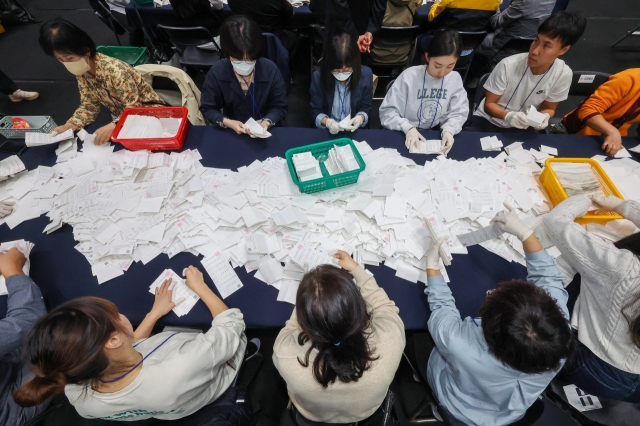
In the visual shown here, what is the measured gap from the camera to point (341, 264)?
5.32ft

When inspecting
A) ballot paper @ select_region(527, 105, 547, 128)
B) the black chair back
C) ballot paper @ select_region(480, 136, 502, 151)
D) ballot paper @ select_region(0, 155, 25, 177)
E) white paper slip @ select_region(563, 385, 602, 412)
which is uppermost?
the black chair back

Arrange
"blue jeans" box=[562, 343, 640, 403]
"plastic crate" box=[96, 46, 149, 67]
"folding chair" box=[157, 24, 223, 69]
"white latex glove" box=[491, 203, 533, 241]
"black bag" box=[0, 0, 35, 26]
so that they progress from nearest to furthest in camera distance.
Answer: "blue jeans" box=[562, 343, 640, 403]
"white latex glove" box=[491, 203, 533, 241]
"folding chair" box=[157, 24, 223, 69]
"plastic crate" box=[96, 46, 149, 67]
"black bag" box=[0, 0, 35, 26]

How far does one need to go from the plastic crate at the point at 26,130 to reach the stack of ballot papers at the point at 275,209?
0.41 metres

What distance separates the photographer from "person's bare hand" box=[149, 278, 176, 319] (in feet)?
5.05

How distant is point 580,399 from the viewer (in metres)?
1.79

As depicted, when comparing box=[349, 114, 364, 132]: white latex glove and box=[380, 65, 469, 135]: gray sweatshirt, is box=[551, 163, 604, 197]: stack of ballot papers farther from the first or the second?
box=[349, 114, 364, 132]: white latex glove

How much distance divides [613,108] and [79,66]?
380 centimetres

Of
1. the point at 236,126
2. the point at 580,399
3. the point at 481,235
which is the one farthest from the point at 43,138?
the point at 580,399

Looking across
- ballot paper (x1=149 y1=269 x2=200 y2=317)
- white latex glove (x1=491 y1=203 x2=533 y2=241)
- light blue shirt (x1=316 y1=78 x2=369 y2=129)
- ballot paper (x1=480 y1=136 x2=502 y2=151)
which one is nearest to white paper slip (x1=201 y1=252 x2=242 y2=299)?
ballot paper (x1=149 y1=269 x2=200 y2=317)

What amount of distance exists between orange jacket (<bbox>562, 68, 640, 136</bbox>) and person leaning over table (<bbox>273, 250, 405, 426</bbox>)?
231 centimetres

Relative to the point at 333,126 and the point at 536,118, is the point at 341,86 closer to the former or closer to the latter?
the point at 333,126

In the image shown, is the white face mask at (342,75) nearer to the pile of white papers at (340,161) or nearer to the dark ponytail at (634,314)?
the pile of white papers at (340,161)

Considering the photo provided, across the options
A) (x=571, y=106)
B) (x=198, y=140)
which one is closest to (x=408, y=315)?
(x=198, y=140)

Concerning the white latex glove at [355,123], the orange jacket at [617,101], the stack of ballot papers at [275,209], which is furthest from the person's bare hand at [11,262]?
the orange jacket at [617,101]
